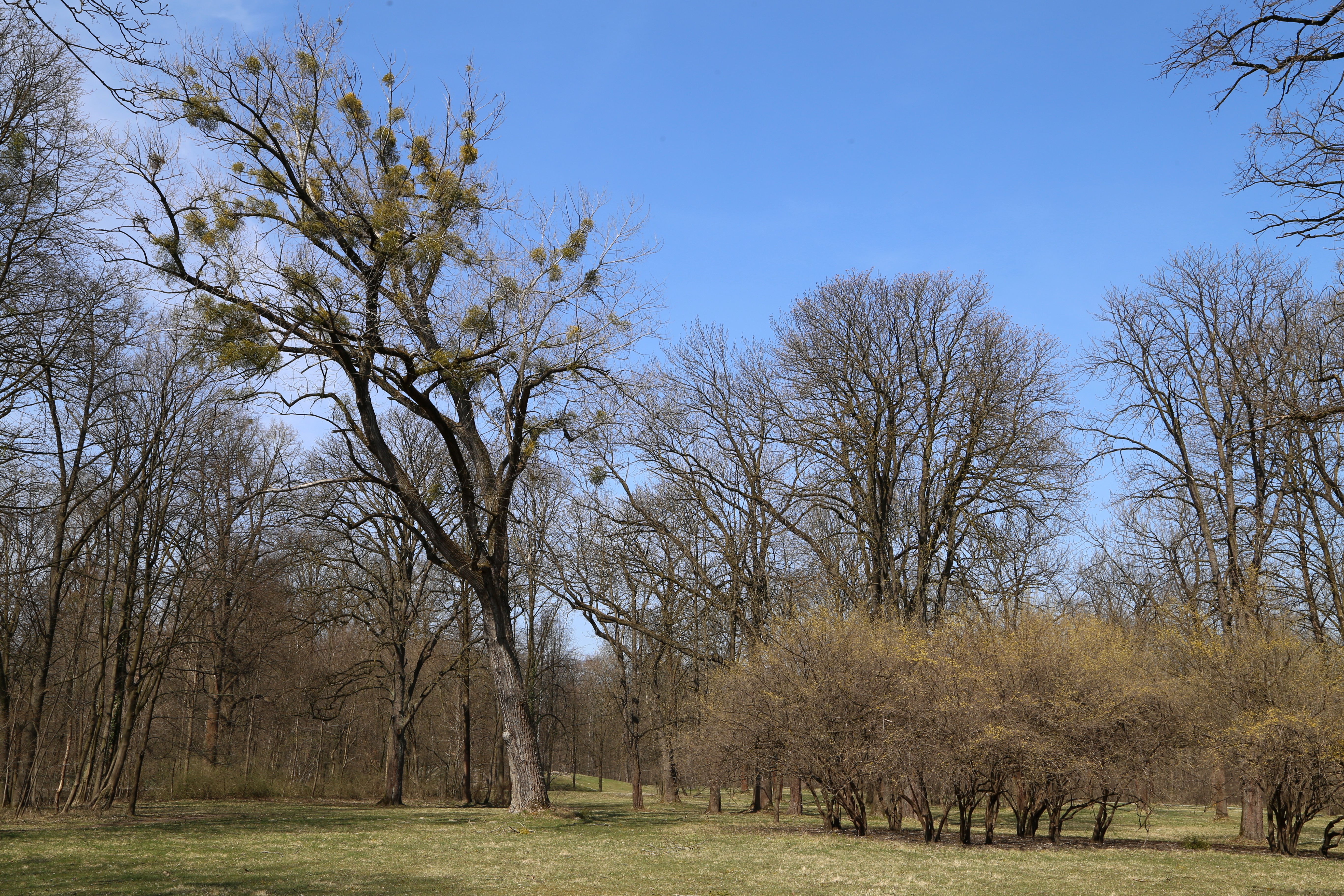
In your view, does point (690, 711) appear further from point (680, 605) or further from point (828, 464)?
point (828, 464)

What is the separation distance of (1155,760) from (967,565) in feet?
22.9

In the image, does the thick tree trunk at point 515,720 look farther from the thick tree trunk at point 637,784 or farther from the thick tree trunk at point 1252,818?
the thick tree trunk at point 1252,818

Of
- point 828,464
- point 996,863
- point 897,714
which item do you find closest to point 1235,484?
point 828,464

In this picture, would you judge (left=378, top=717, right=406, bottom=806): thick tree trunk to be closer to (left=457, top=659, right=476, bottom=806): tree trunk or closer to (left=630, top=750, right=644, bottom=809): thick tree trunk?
(left=457, top=659, right=476, bottom=806): tree trunk

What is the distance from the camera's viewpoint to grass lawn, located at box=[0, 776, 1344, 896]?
8555 mm

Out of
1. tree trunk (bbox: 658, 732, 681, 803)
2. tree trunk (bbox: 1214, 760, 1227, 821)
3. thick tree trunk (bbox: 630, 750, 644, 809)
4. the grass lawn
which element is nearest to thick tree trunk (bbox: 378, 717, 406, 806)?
thick tree trunk (bbox: 630, 750, 644, 809)

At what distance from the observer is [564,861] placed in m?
10.8

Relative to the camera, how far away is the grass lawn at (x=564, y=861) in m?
8.55

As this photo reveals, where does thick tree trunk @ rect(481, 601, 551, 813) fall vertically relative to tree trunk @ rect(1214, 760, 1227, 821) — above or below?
above

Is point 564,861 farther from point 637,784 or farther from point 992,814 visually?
point 637,784

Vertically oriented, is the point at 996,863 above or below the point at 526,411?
below

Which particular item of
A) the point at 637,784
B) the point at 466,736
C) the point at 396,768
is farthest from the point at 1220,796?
the point at 396,768

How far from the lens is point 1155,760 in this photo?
51.7ft

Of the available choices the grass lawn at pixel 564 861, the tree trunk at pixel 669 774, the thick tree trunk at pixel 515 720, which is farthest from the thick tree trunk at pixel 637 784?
the thick tree trunk at pixel 515 720
